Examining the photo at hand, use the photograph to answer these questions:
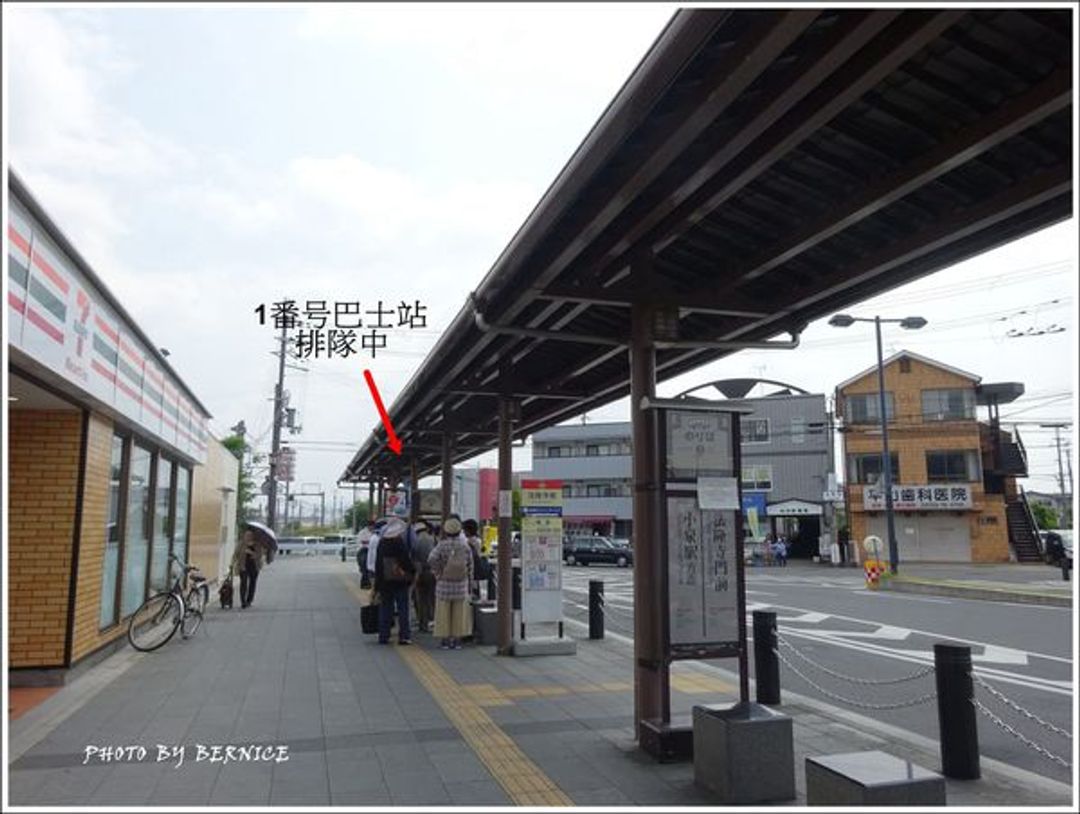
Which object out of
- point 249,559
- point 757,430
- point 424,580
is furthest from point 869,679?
point 757,430

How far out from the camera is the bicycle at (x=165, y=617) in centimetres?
1111

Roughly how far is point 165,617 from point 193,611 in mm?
422

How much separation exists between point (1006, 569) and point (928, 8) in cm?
3667

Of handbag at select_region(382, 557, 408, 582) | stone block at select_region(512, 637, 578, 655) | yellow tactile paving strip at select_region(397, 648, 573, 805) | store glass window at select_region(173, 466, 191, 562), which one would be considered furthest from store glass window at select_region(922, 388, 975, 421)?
yellow tactile paving strip at select_region(397, 648, 573, 805)

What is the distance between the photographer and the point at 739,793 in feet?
16.6

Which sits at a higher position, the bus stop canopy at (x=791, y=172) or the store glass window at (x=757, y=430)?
the store glass window at (x=757, y=430)

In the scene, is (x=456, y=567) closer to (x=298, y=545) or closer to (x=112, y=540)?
(x=112, y=540)

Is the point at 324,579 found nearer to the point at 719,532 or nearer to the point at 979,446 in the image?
the point at 719,532

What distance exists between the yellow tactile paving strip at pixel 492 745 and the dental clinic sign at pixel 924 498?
118 ft

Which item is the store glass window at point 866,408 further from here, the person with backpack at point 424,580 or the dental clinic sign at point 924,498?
the person with backpack at point 424,580

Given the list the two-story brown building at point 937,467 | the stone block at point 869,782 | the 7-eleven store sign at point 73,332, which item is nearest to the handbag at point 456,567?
the 7-eleven store sign at point 73,332

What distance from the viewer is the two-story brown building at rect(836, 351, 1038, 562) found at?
39.8 metres

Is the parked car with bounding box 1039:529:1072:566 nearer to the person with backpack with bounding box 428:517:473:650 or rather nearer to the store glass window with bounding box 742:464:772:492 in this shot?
the store glass window with bounding box 742:464:772:492

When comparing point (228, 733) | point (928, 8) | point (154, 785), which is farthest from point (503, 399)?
point (928, 8)
